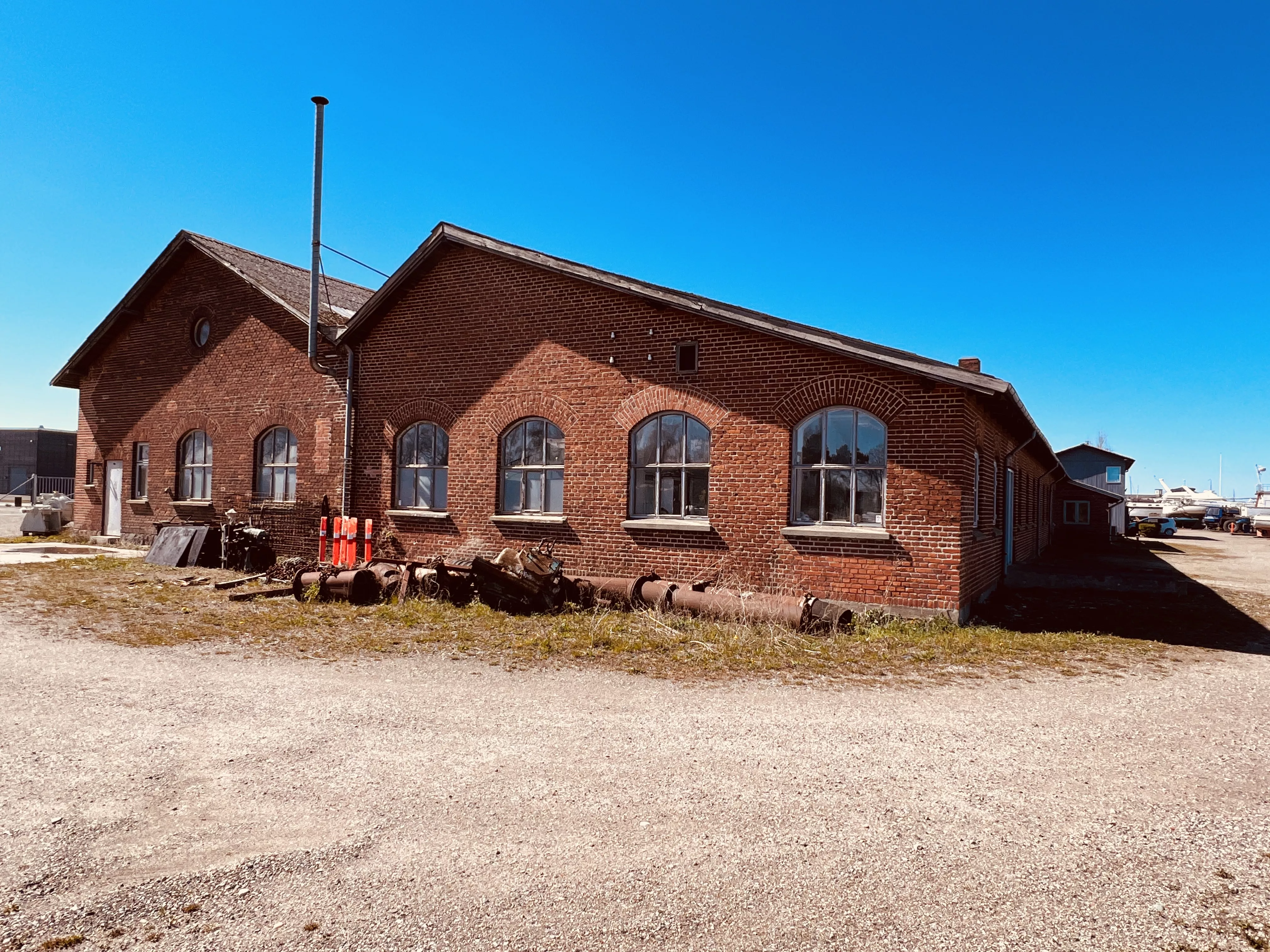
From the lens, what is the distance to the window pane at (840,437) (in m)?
10.3

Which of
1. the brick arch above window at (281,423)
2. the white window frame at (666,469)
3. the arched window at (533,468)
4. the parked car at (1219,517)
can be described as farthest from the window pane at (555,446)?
the parked car at (1219,517)

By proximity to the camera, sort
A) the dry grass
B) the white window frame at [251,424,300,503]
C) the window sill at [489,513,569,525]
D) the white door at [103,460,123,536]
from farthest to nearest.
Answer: the white door at [103,460,123,536] → the white window frame at [251,424,300,503] → the window sill at [489,513,569,525] → the dry grass

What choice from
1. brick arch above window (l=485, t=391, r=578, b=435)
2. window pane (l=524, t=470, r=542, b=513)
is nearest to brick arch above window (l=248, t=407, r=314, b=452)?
brick arch above window (l=485, t=391, r=578, b=435)

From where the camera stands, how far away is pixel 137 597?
1129 cm

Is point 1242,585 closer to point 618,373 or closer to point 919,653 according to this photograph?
point 919,653

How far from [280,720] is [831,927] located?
14.0 ft

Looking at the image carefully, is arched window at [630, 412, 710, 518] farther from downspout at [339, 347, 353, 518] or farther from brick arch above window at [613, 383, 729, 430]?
downspout at [339, 347, 353, 518]

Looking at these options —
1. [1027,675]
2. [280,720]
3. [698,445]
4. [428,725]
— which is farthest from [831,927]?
[698,445]

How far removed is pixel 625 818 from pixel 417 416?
10.9m

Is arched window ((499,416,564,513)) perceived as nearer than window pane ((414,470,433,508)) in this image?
Yes

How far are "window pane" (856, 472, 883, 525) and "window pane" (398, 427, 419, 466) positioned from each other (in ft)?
26.5

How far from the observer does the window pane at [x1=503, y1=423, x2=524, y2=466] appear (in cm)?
1280

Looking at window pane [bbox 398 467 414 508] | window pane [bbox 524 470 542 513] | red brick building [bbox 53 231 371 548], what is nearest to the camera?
window pane [bbox 524 470 542 513]

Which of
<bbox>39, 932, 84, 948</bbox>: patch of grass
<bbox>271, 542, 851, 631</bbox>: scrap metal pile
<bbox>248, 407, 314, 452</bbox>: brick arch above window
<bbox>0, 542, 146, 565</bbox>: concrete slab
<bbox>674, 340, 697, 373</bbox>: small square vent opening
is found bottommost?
<bbox>39, 932, 84, 948</bbox>: patch of grass
